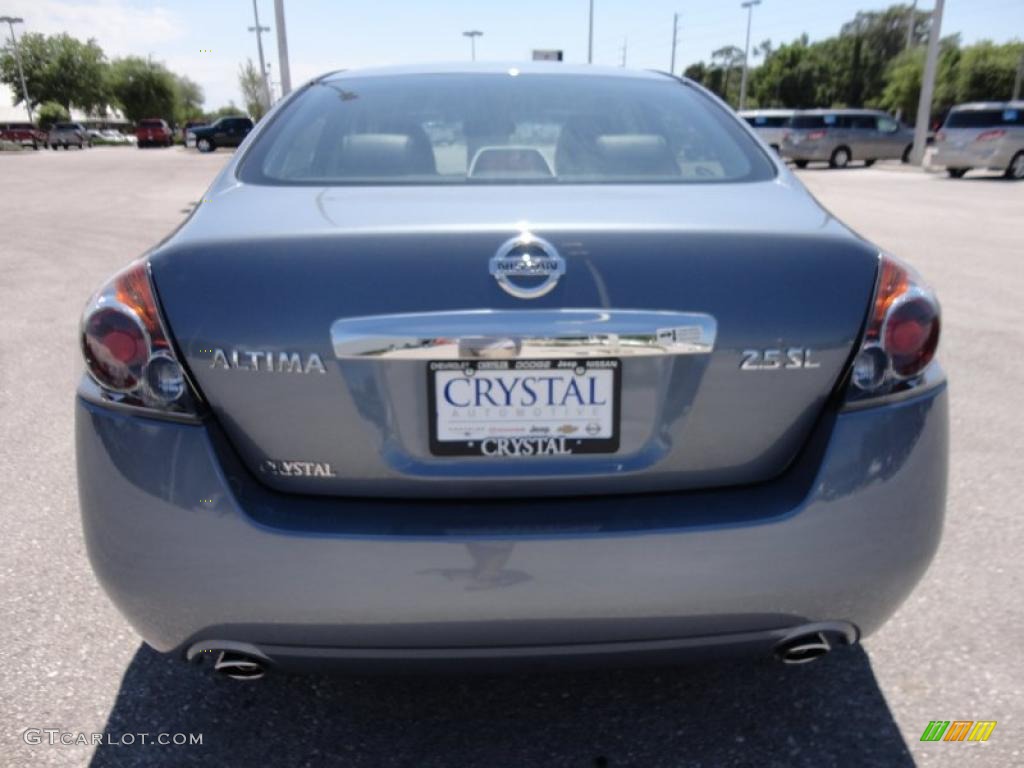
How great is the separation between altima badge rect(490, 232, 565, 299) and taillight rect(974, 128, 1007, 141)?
22.5m

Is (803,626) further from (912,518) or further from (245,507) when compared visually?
(245,507)

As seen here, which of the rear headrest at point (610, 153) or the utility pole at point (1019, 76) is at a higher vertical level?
the rear headrest at point (610, 153)

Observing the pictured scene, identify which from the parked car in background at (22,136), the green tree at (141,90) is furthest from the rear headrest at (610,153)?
the green tree at (141,90)

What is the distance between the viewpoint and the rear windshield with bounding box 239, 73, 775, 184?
222cm

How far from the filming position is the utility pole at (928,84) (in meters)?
26.4

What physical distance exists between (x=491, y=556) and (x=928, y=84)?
3041cm

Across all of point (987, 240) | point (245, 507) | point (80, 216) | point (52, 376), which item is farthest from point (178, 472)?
point (80, 216)

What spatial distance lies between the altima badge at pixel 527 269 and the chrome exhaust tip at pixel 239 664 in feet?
2.87

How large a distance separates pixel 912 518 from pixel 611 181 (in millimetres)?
1004

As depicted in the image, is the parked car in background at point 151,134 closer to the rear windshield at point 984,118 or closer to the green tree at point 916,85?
the rear windshield at point 984,118

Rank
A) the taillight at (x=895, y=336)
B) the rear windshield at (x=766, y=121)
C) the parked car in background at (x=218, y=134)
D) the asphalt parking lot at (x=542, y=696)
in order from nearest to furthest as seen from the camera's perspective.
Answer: the taillight at (x=895, y=336)
the asphalt parking lot at (x=542, y=696)
the rear windshield at (x=766, y=121)
the parked car in background at (x=218, y=134)

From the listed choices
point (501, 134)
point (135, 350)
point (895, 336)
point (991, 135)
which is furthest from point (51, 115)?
point (895, 336)

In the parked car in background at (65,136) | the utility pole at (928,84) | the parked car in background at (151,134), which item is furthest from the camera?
the parked car in background at (65,136)

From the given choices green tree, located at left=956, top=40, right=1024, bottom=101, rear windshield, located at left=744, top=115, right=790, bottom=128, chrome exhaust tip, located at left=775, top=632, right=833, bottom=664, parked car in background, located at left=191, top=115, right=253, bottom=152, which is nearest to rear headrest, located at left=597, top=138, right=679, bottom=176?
chrome exhaust tip, located at left=775, top=632, right=833, bottom=664
